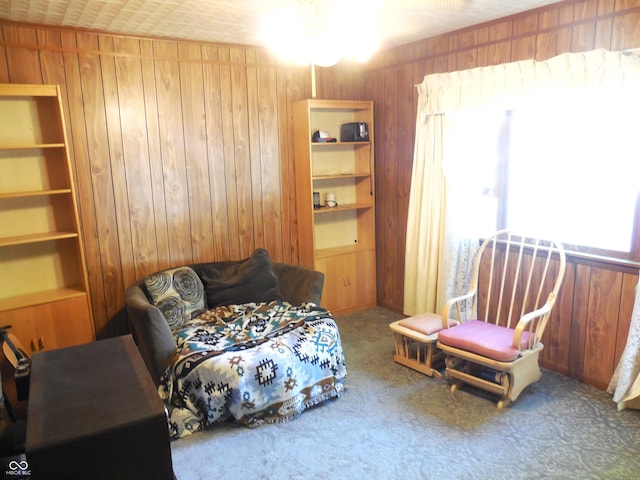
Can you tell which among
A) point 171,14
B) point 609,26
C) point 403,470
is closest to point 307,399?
point 403,470

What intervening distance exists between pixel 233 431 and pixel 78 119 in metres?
2.36

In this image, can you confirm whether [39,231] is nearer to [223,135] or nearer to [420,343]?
[223,135]

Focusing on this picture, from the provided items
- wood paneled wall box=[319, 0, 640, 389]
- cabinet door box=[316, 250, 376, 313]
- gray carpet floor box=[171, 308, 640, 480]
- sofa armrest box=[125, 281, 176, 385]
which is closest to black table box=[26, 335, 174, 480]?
gray carpet floor box=[171, 308, 640, 480]

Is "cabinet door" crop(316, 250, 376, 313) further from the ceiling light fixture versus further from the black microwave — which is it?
the ceiling light fixture

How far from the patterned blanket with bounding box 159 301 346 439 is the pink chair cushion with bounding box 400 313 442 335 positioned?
0.60 metres

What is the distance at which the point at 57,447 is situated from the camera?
4.25 feet

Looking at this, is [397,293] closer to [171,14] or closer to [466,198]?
[466,198]

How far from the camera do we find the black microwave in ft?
14.3

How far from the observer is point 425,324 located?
3.42 m

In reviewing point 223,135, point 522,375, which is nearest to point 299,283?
point 223,135

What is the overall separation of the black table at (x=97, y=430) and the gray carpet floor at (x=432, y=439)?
104cm

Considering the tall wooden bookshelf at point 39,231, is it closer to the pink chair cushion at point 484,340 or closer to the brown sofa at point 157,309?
the brown sofa at point 157,309

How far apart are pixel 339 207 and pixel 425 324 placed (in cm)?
147

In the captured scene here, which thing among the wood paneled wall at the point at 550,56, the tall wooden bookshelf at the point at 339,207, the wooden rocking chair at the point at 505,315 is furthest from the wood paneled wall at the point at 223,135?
the wooden rocking chair at the point at 505,315
